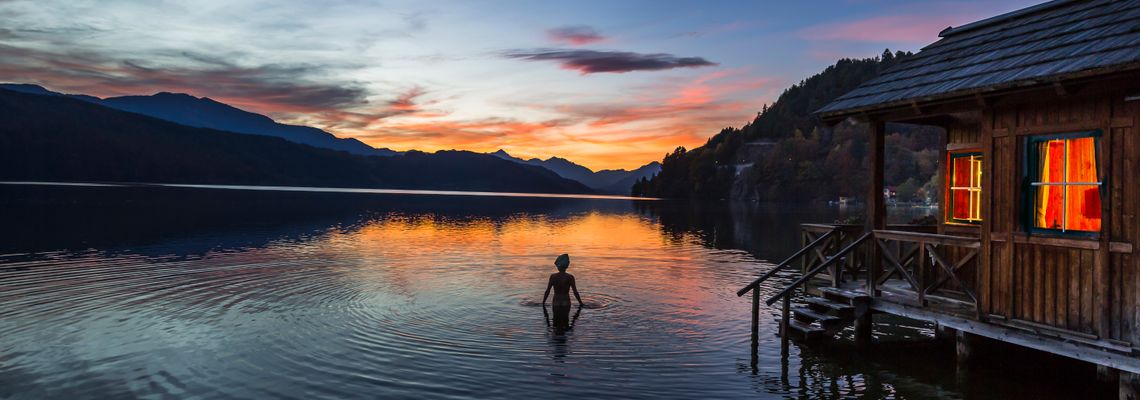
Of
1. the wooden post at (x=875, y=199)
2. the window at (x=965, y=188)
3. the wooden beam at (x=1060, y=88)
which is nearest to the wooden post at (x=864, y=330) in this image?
the wooden post at (x=875, y=199)

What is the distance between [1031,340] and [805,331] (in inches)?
202

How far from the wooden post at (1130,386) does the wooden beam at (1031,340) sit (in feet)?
0.98

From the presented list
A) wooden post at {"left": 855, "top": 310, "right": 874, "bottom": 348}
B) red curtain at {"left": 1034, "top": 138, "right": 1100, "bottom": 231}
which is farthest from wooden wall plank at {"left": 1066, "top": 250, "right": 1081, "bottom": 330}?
wooden post at {"left": 855, "top": 310, "right": 874, "bottom": 348}

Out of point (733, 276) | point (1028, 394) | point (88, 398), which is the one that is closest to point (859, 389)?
point (1028, 394)

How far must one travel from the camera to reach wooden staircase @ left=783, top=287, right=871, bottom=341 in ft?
50.7

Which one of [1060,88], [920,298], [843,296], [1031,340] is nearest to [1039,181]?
[1060,88]

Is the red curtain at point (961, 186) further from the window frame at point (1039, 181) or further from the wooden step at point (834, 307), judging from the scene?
the window frame at point (1039, 181)

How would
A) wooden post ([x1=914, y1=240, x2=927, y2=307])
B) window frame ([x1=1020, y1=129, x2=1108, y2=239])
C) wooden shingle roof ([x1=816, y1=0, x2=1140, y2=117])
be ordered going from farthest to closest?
1. wooden post ([x1=914, y1=240, x2=927, y2=307])
2. window frame ([x1=1020, y1=129, x2=1108, y2=239])
3. wooden shingle roof ([x1=816, y1=0, x2=1140, y2=117])

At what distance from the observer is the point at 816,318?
622 inches

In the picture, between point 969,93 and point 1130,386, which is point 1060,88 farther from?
point 1130,386

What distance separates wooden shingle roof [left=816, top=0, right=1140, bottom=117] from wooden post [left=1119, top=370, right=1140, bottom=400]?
4952 mm

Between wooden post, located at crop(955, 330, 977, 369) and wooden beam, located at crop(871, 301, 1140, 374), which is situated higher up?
wooden beam, located at crop(871, 301, 1140, 374)

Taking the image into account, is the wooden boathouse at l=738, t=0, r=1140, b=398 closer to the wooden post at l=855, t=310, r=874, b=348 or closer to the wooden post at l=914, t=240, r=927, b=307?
the wooden post at l=914, t=240, r=927, b=307

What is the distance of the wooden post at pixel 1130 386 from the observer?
10531mm
